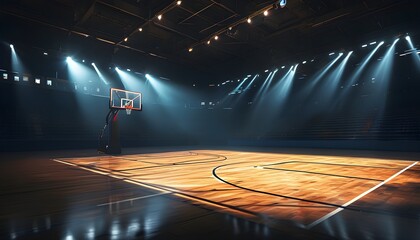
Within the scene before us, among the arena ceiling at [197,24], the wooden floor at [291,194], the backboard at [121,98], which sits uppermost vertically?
the arena ceiling at [197,24]

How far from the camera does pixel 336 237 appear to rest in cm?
210

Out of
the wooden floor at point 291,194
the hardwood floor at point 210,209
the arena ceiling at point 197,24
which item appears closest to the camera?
the hardwood floor at point 210,209

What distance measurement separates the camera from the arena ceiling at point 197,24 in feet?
36.1

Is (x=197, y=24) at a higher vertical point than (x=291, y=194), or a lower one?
higher

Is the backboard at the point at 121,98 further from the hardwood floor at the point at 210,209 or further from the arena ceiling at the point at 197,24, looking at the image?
the hardwood floor at the point at 210,209

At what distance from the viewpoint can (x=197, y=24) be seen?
13.3 meters

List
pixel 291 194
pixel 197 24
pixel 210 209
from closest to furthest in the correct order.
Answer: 1. pixel 210 209
2. pixel 291 194
3. pixel 197 24

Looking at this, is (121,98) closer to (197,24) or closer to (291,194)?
(197,24)

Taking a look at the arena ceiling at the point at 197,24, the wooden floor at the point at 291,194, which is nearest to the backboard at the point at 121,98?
the arena ceiling at the point at 197,24

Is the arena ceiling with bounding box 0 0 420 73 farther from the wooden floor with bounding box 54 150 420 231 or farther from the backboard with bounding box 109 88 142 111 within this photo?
the wooden floor with bounding box 54 150 420 231

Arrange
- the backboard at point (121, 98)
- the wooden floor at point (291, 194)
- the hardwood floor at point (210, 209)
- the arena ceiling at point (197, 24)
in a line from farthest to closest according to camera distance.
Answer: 1. the backboard at point (121, 98)
2. the arena ceiling at point (197, 24)
3. the wooden floor at point (291, 194)
4. the hardwood floor at point (210, 209)

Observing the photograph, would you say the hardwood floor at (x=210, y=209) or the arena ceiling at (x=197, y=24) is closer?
the hardwood floor at (x=210, y=209)

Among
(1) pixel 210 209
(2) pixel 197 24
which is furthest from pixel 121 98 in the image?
(1) pixel 210 209

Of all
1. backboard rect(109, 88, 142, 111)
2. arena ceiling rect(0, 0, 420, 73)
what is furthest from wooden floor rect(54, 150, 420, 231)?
arena ceiling rect(0, 0, 420, 73)
